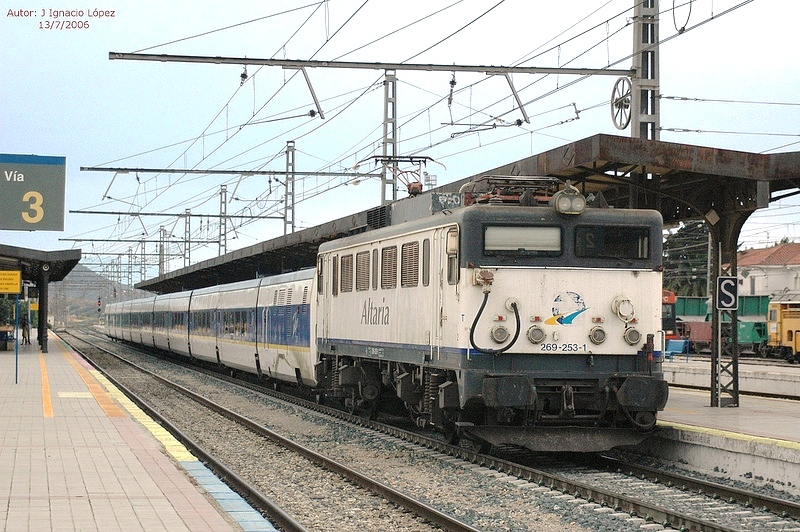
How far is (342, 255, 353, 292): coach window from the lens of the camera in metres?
17.5

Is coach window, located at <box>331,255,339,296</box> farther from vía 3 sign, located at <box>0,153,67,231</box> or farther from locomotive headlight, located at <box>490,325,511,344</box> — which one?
locomotive headlight, located at <box>490,325,511,344</box>

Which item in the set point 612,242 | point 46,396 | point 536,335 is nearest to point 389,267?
point 536,335

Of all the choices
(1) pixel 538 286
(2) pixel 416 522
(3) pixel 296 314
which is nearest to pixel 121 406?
(3) pixel 296 314

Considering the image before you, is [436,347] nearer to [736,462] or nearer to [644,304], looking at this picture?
[644,304]

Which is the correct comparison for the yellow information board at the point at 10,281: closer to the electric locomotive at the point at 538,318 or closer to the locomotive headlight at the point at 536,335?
the electric locomotive at the point at 538,318

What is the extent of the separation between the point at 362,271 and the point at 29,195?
5.21m

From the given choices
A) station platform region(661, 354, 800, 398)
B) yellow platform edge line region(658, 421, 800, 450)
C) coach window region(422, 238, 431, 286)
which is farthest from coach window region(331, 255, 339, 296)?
station platform region(661, 354, 800, 398)

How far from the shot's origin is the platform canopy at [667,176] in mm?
14914

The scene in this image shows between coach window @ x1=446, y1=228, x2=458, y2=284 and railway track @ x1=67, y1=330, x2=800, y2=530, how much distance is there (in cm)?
226

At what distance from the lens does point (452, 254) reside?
13.0 metres

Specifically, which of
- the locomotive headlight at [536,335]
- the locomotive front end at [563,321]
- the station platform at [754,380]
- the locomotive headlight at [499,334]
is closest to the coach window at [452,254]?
the locomotive front end at [563,321]

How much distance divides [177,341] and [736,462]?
109ft

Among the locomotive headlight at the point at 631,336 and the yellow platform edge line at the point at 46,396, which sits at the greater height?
the locomotive headlight at the point at 631,336

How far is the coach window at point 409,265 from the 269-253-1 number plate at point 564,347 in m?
2.21
